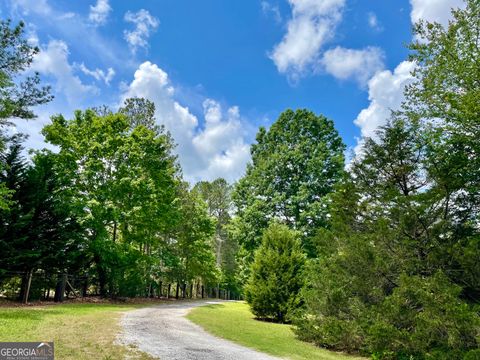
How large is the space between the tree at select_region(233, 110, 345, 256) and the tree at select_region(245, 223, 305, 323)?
17.0 feet

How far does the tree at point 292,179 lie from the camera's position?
24391 mm

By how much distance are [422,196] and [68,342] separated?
10.4 meters

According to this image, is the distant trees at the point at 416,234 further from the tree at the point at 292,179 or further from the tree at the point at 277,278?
the tree at the point at 292,179

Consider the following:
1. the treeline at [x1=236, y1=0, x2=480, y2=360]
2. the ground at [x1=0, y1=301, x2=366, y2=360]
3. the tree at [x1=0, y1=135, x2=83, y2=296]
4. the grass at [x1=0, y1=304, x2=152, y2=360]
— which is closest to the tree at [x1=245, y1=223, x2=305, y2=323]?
the treeline at [x1=236, y1=0, x2=480, y2=360]

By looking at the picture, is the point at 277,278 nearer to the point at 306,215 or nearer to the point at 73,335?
the point at 306,215

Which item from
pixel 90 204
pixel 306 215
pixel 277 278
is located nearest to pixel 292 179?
pixel 306 215

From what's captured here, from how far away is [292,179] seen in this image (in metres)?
25.7

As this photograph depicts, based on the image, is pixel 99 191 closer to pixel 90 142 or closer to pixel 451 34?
pixel 90 142

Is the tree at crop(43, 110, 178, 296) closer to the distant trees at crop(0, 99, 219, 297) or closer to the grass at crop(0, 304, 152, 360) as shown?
the distant trees at crop(0, 99, 219, 297)

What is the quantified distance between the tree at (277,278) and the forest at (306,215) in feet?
0.25

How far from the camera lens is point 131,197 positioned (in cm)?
2297

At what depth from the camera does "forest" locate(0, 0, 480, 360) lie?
9.56 metres

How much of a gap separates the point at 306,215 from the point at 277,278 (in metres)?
6.67

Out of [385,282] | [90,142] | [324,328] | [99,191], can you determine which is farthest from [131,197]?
[385,282]
